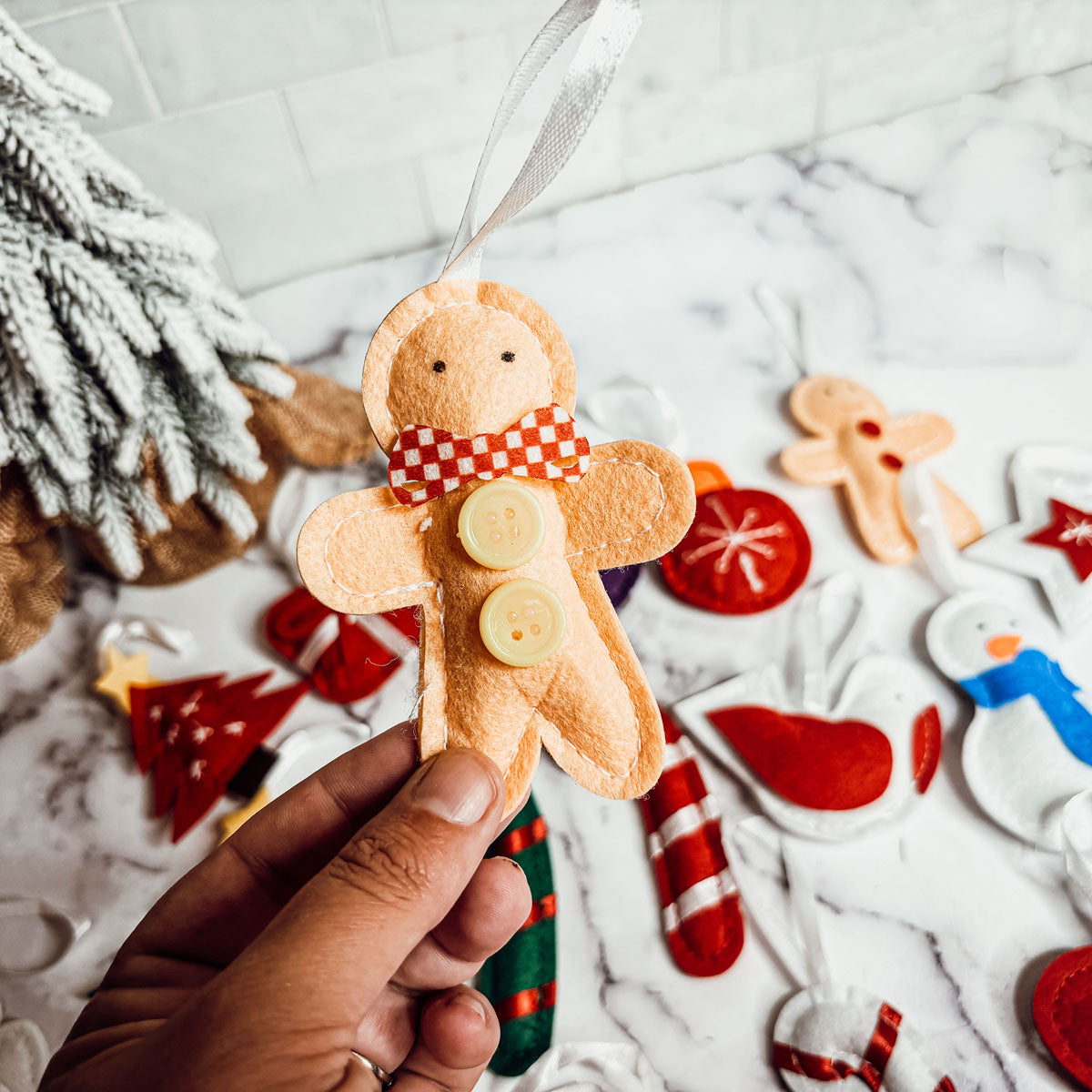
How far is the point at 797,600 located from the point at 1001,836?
0.24 m

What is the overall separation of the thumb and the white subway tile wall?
0.81m

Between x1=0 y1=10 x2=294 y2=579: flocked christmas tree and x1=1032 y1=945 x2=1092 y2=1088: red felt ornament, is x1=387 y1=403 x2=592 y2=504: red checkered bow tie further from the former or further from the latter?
x1=1032 y1=945 x2=1092 y2=1088: red felt ornament

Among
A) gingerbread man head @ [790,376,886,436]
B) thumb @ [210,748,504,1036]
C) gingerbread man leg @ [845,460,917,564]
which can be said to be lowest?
gingerbread man leg @ [845,460,917,564]

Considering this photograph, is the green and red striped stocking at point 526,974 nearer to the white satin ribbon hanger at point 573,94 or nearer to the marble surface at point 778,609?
the marble surface at point 778,609

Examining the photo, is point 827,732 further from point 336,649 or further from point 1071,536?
point 336,649

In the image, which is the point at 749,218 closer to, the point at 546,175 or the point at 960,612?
the point at 960,612

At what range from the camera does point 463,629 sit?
0.46m

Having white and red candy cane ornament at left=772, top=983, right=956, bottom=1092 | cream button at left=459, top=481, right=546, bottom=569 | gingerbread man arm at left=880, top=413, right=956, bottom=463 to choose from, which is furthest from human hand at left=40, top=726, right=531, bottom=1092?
gingerbread man arm at left=880, top=413, right=956, bottom=463

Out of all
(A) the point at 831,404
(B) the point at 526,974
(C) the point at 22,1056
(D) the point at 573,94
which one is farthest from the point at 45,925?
(A) the point at 831,404

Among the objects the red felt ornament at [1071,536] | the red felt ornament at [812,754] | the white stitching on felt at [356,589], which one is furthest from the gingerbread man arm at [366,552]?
the red felt ornament at [1071,536]

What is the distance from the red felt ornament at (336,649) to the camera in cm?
79

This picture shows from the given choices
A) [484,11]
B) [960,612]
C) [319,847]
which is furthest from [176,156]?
[960,612]

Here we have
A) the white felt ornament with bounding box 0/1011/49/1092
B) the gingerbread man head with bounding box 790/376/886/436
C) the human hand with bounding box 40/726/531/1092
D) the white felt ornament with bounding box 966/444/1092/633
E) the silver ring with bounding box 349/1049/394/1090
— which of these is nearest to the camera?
the human hand with bounding box 40/726/531/1092

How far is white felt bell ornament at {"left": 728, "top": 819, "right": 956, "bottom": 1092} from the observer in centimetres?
63
